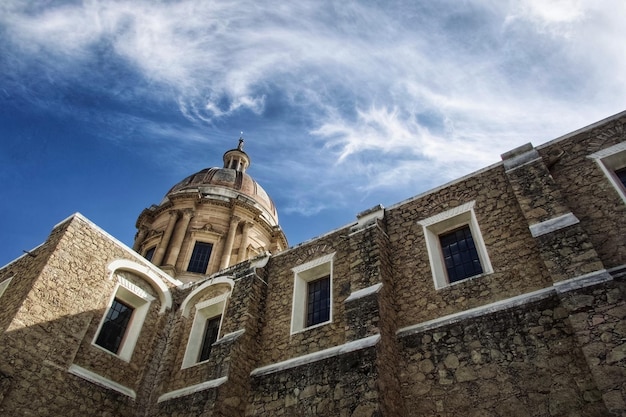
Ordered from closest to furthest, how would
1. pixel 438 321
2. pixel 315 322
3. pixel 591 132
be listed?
pixel 438 321 → pixel 591 132 → pixel 315 322

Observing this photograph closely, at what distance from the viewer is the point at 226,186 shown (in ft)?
87.3

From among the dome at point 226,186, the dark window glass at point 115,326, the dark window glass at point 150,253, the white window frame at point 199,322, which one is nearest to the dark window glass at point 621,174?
the white window frame at point 199,322

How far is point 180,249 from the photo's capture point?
22.3m

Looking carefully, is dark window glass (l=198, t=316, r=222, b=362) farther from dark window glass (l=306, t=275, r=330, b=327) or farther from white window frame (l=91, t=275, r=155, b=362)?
dark window glass (l=306, t=275, r=330, b=327)

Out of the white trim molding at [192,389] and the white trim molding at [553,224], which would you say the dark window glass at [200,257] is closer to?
the white trim molding at [192,389]

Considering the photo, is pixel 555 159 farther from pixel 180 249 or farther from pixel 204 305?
pixel 180 249

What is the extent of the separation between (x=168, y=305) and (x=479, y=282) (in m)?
10.5

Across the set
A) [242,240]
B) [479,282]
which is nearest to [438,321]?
[479,282]

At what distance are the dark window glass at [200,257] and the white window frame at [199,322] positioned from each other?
797cm

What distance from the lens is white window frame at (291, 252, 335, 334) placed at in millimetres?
11523

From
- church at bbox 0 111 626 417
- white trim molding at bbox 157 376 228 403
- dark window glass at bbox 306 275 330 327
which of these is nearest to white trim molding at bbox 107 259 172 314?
church at bbox 0 111 626 417

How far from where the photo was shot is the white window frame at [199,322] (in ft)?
43.0

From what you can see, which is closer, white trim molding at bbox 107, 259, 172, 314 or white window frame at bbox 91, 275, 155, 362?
white window frame at bbox 91, 275, 155, 362

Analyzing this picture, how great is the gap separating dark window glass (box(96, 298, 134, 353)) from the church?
43 millimetres
